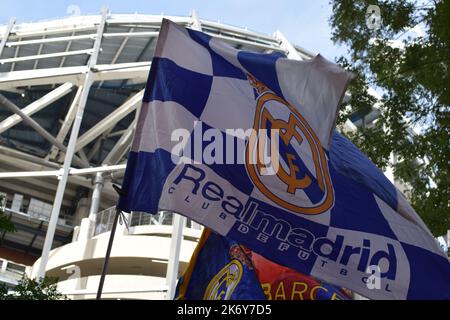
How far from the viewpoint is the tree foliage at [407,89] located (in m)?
10.5

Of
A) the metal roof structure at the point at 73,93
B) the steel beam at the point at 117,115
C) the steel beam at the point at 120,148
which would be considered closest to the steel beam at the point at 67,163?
the metal roof structure at the point at 73,93

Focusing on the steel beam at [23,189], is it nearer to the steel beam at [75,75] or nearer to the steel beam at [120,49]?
the steel beam at [120,49]

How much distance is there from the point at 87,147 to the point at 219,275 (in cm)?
4026

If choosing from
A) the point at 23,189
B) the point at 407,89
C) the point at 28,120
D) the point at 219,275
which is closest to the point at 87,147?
the point at 23,189

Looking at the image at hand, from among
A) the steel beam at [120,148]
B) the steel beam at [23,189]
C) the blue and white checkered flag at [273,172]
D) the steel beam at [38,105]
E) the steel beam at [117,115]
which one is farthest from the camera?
the steel beam at [23,189]

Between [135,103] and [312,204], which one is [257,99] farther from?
[135,103]

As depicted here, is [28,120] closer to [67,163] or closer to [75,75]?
[75,75]

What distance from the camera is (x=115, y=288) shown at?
30188 millimetres

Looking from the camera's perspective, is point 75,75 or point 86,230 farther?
point 86,230

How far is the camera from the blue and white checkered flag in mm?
6645

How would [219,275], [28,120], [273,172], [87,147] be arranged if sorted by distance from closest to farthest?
[273,172]
[219,275]
[28,120]
[87,147]

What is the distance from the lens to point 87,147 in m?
47.3

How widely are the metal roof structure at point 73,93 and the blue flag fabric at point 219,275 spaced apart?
19.8 m

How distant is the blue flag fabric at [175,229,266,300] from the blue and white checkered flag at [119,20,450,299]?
1085 millimetres
